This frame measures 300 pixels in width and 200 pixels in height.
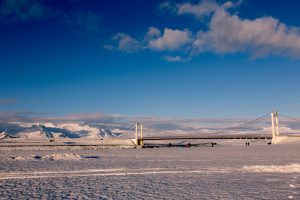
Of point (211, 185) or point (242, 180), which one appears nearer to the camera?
point (211, 185)

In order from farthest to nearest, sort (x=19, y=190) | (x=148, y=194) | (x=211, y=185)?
(x=211, y=185) < (x=19, y=190) < (x=148, y=194)

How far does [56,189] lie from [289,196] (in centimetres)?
857

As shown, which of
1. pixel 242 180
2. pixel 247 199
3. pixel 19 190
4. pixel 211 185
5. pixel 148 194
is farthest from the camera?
pixel 242 180

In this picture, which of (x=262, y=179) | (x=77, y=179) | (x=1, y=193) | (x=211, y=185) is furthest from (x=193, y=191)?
(x=1, y=193)

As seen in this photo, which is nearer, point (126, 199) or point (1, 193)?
point (126, 199)

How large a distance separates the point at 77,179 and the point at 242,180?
310 inches

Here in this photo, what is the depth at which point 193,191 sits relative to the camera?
1191 centimetres

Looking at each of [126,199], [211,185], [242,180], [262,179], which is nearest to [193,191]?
[211,185]

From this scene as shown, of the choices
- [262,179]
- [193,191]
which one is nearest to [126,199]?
[193,191]

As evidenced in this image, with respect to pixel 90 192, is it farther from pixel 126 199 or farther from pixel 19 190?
pixel 19 190

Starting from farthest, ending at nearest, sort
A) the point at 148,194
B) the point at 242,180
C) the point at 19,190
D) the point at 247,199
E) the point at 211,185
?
the point at 242,180 → the point at 211,185 → the point at 19,190 → the point at 148,194 → the point at 247,199

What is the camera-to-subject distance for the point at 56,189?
12281mm

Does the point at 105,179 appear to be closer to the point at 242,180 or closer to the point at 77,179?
the point at 77,179

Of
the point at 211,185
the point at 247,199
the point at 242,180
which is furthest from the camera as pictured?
the point at 242,180
